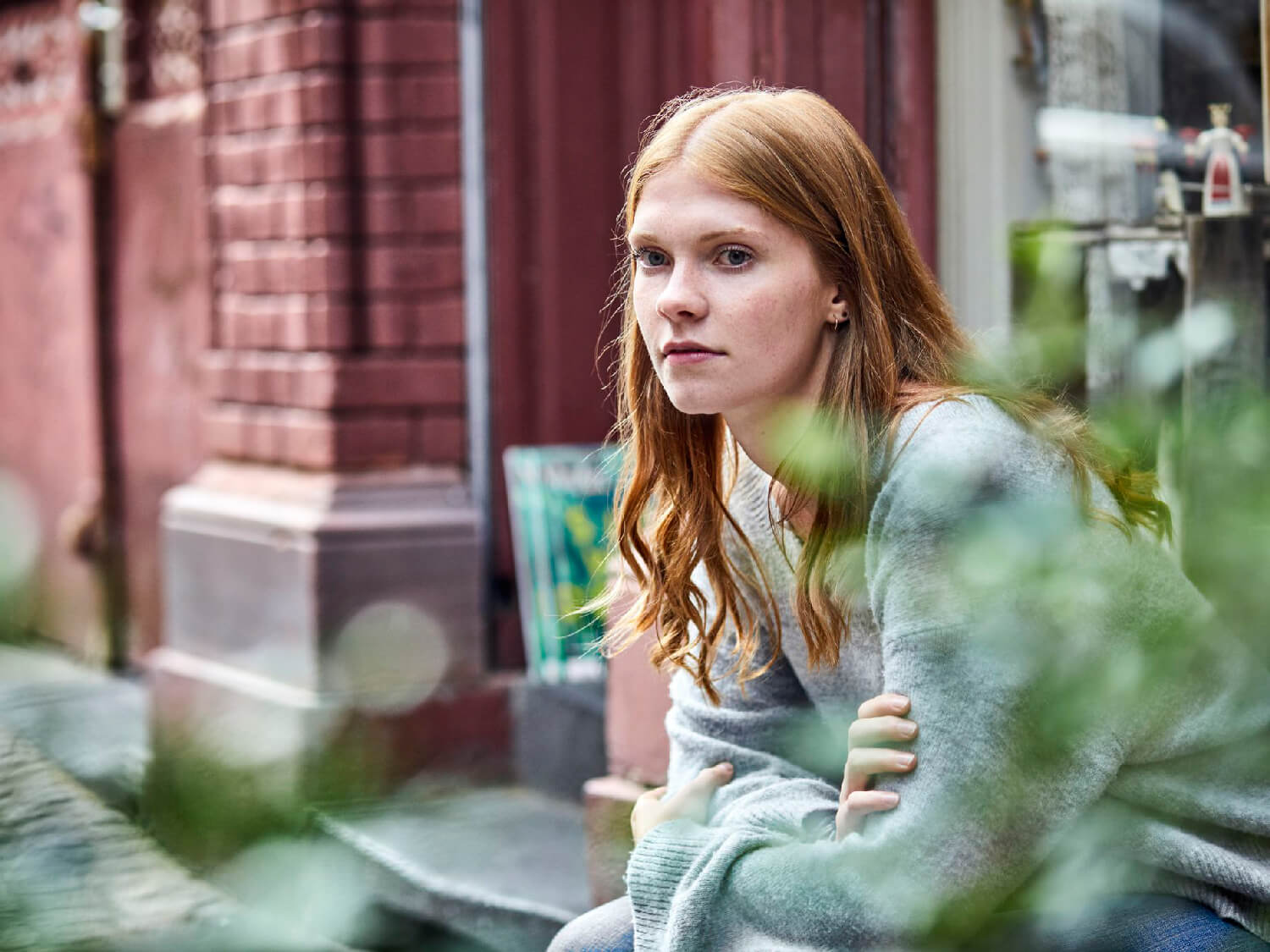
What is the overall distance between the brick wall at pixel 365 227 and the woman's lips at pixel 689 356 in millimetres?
3187

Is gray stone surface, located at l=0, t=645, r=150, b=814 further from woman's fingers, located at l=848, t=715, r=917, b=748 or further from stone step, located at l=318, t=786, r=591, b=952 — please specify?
woman's fingers, located at l=848, t=715, r=917, b=748

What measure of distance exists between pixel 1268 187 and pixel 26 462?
22.0 ft

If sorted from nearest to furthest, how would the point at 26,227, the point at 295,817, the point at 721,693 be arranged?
the point at 295,817
the point at 721,693
the point at 26,227

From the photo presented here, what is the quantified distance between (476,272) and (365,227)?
0.37 meters

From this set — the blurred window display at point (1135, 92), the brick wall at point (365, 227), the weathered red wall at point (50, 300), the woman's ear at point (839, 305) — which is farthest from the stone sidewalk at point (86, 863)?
the weathered red wall at point (50, 300)

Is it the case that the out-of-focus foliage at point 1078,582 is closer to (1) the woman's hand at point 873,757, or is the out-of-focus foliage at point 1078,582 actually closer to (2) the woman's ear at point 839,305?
(1) the woman's hand at point 873,757

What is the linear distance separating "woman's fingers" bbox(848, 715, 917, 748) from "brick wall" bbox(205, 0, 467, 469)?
3429mm

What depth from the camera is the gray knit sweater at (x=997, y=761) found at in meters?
1.80

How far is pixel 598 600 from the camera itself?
8.16 feet

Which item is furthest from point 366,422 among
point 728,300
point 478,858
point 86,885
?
point 728,300

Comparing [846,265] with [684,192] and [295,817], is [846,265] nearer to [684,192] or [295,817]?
[684,192]

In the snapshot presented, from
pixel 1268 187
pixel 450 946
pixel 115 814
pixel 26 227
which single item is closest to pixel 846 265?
pixel 1268 187

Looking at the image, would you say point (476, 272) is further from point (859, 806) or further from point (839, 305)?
point (859, 806)

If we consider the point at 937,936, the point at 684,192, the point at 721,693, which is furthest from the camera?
the point at 721,693
